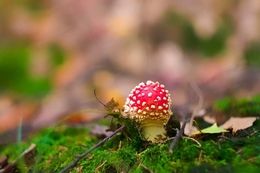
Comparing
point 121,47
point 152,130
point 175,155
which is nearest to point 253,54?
A: point 121,47

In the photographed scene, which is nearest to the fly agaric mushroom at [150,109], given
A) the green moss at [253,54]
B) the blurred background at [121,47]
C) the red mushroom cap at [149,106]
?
the red mushroom cap at [149,106]

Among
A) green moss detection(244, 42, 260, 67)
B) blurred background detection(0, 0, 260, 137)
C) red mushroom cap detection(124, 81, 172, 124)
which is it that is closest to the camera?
red mushroom cap detection(124, 81, 172, 124)

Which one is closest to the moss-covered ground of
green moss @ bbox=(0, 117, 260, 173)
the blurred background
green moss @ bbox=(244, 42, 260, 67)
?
green moss @ bbox=(0, 117, 260, 173)

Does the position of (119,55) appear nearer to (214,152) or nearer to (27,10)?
(27,10)

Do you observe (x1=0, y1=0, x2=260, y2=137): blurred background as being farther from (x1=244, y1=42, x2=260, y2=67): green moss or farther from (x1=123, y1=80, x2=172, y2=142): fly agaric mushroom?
(x1=123, y1=80, x2=172, y2=142): fly agaric mushroom

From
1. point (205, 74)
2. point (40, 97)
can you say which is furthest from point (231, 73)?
point (40, 97)

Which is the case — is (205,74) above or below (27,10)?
below
